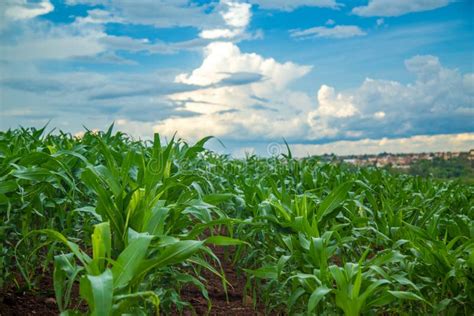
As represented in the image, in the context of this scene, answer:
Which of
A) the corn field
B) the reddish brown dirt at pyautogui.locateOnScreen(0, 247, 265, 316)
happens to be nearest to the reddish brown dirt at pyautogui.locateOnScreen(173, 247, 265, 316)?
the reddish brown dirt at pyautogui.locateOnScreen(0, 247, 265, 316)

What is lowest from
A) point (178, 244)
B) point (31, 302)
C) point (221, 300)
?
point (221, 300)

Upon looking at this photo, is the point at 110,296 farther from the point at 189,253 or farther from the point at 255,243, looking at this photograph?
the point at 255,243

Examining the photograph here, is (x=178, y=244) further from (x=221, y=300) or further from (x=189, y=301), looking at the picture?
(x=221, y=300)

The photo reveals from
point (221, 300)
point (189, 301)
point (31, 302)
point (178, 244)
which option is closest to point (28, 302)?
point (31, 302)

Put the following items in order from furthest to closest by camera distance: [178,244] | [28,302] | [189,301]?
[189,301], [28,302], [178,244]

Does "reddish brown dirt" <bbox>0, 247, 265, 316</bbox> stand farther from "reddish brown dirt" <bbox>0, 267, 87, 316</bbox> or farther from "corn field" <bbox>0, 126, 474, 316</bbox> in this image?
"corn field" <bbox>0, 126, 474, 316</bbox>

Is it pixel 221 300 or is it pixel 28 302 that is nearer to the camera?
pixel 28 302

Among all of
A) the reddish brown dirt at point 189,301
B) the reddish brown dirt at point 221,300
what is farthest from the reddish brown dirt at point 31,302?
the reddish brown dirt at point 221,300

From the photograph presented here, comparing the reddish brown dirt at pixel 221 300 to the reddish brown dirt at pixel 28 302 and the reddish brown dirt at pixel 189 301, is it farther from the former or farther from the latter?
the reddish brown dirt at pixel 28 302

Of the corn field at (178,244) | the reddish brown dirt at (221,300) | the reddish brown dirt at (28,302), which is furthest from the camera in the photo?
the reddish brown dirt at (221,300)

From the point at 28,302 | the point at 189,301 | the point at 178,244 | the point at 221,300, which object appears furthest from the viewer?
the point at 221,300

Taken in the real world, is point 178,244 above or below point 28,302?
above

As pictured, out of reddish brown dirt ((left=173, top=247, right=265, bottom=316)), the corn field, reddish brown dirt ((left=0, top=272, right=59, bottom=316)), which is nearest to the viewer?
the corn field

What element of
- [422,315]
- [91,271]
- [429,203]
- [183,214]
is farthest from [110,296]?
[429,203]
